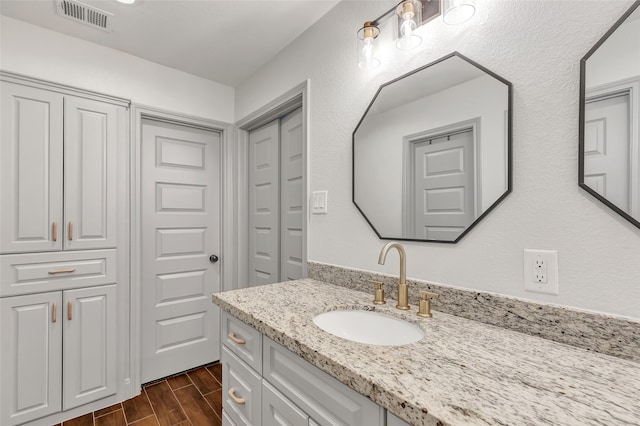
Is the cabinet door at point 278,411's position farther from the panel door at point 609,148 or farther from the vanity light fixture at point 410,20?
the vanity light fixture at point 410,20

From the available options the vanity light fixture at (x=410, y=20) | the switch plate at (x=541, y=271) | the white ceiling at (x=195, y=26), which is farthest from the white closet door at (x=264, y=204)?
the switch plate at (x=541, y=271)

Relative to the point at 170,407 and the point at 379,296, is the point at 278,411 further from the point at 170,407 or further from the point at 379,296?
the point at 170,407

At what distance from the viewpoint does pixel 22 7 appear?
1654mm

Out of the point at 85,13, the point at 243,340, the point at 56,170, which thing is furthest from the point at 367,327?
the point at 85,13

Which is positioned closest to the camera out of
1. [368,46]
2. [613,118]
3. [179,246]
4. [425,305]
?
[613,118]

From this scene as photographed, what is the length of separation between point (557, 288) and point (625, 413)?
0.39m

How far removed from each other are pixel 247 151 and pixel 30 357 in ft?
6.43

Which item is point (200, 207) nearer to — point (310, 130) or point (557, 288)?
point (310, 130)

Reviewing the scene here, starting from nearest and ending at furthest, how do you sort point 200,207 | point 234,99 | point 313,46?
point 313,46 → point 200,207 → point 234,99

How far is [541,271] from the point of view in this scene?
901 mm

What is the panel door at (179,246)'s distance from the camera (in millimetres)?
2270

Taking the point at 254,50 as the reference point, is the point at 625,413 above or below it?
below

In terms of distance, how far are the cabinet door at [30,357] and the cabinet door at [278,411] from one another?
1.62 metres

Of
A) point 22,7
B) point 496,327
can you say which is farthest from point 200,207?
point 496,327
